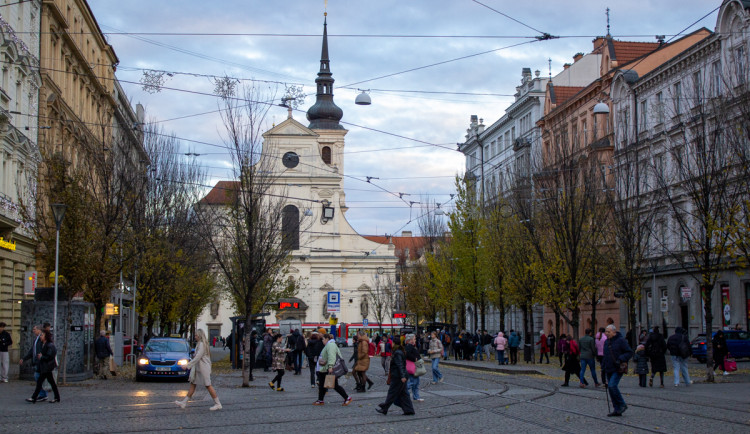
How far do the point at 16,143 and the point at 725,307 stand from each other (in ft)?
100

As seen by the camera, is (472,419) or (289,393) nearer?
(472,419)

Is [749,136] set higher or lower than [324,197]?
lower

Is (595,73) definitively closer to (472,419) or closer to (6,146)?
(6,146)

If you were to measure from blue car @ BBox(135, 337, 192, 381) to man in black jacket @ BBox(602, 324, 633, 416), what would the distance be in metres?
15.3

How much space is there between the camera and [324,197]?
94.2 meters

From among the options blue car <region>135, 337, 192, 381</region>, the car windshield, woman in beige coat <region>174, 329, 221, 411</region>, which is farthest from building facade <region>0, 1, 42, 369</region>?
woman in beige coat <region>174, 329, 221, 411</region>

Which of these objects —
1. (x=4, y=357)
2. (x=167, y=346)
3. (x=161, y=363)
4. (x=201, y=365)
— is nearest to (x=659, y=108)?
(x=167, y=346)

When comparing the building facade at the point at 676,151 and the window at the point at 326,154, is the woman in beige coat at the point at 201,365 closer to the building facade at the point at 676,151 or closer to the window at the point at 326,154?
the building facade at the point at 676,151

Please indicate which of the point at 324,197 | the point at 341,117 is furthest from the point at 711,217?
the point at 341,117

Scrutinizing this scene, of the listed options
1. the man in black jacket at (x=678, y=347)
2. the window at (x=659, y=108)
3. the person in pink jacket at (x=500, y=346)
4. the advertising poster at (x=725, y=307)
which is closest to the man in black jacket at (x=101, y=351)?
the person in pink jacket at (x=500, y=346)

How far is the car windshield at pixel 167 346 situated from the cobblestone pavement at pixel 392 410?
9.30 feet

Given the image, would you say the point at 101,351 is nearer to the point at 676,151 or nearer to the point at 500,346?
the point at 500,346

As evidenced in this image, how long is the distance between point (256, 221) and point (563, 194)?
1253cm

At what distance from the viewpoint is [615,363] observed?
16.9 m
